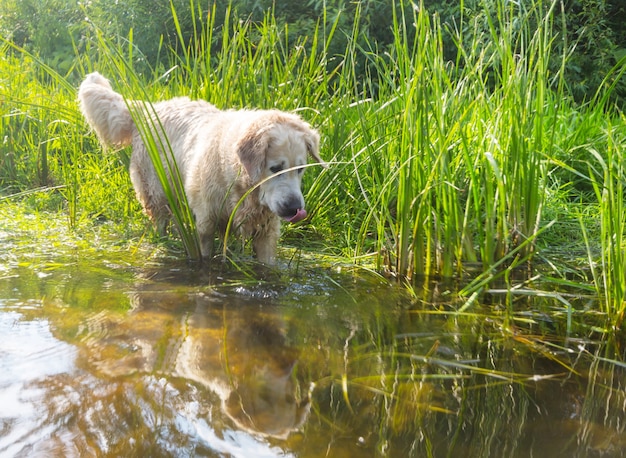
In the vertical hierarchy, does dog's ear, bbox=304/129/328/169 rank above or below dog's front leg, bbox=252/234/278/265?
above

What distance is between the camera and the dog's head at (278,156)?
333cm

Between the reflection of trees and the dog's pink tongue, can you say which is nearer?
the reflection of trees

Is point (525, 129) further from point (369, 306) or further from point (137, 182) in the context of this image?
point (137, 182)

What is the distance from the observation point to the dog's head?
3.33 m

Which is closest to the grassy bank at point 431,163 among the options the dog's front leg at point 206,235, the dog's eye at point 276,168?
the dog's eye at point 276,168

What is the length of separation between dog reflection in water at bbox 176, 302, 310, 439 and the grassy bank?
0.94 meters

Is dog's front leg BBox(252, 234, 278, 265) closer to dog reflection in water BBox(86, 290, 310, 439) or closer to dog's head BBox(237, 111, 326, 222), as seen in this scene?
dog's head BBox(237, 111, 326, 222)

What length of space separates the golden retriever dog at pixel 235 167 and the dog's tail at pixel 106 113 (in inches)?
8.4

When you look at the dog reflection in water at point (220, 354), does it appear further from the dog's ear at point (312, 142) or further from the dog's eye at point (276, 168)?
the dog's ear at point (312, 142)

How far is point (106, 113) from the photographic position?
14.5 ft

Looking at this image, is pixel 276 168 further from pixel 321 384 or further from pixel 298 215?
pixel 321 384

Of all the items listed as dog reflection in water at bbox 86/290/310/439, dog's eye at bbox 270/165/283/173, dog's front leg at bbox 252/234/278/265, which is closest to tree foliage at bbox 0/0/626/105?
dog's eye at bbox 270/165/283/173

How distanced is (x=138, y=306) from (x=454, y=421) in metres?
1.46

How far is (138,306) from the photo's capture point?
262 cm
